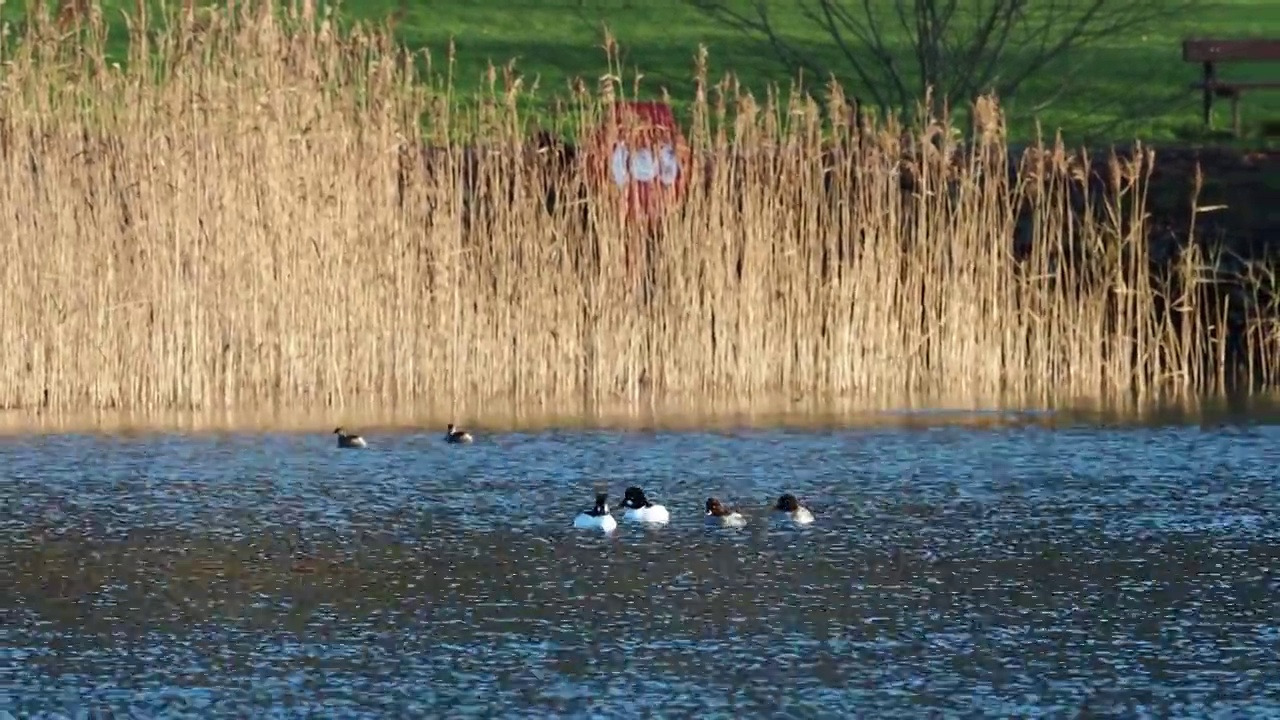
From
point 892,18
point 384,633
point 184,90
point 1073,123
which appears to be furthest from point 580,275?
point 892,18

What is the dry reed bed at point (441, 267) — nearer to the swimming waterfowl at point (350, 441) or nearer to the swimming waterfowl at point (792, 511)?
the swimming waterfowl at point (350, 441)

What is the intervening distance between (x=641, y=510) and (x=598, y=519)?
0.29m

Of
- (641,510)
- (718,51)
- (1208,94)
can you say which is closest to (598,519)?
(641,510)

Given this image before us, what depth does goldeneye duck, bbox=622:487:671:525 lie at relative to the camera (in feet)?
34.0

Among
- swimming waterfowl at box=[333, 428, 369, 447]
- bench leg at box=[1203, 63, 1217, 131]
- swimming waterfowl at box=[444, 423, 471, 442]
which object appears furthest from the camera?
bench leg at box=[1203, 63, 1217, 131]

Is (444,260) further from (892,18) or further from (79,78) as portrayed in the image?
(892,18)

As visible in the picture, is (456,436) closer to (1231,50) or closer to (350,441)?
(350,441)

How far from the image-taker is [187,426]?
13.4 m

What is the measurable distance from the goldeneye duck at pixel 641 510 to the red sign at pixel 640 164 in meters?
4.88

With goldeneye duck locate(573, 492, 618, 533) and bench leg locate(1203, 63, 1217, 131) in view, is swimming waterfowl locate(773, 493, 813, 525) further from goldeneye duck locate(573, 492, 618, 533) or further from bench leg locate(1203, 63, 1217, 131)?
bench leg locate(1203, 63, 1217, 131)

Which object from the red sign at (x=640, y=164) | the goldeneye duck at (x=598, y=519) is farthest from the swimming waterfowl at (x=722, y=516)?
the red sign at (x=640, y=164)

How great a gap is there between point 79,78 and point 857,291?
4.39m

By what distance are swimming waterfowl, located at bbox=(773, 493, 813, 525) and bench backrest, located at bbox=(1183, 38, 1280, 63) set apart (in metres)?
12.8

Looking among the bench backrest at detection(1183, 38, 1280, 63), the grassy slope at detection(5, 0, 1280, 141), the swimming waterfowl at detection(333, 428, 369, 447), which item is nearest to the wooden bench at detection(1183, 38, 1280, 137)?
the bench backrest at detection(1183, 38, 1280, 63)
